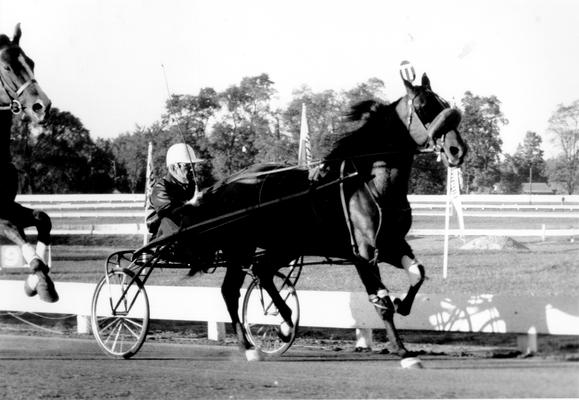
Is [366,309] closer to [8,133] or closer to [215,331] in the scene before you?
[215,331]

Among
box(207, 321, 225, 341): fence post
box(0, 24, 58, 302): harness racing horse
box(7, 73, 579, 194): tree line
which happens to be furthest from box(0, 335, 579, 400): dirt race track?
box(7, 73, 579, 194): tree line

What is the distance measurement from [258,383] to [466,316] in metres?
2.75

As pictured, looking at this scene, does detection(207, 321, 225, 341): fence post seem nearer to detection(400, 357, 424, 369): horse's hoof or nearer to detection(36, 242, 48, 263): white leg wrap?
detection(36, 242, 48, 263): white leg wrap

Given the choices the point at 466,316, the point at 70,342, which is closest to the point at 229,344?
the point at 70,342

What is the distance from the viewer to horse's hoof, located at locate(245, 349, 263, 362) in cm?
768

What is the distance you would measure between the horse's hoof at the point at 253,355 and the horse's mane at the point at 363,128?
6.45 ft

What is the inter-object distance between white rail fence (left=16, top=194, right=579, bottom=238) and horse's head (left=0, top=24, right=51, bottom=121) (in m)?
13.9

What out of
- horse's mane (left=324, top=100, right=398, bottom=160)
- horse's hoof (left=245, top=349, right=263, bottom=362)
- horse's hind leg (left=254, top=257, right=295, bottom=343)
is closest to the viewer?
horse's mane (left=324, top=100, right=398, bottom=160)

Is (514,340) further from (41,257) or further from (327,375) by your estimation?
(41,257)

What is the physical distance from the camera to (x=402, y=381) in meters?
6.02

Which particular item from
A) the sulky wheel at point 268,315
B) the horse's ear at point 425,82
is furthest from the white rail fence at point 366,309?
the horse's ear at point 425,82

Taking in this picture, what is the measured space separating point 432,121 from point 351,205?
41.1 inches

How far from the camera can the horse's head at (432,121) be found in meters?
6.76

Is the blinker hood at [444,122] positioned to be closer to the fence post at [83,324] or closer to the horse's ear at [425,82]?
the horse's ear at [425,82]
